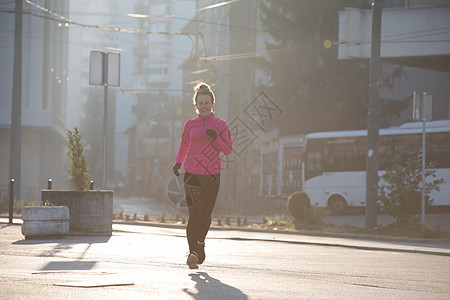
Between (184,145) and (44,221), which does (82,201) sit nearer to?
(44,221)

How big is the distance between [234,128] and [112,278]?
127ft

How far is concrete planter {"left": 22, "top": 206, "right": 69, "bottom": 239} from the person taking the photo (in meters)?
13.0

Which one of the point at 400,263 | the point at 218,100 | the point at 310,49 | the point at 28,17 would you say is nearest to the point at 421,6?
the point at 310,49

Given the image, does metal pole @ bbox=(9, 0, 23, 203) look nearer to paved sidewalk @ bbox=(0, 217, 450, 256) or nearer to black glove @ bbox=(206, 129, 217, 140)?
paved sidewalk @ bbox=(0, 217, 450, 256)

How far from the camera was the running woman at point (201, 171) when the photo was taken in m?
8.41

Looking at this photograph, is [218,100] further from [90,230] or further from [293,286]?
[293,286]

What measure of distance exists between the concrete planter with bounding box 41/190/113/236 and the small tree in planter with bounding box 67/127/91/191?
38 centimetres

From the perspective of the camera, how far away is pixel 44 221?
1313cm

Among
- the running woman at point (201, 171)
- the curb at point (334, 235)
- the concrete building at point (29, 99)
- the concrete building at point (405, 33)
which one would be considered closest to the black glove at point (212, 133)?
the running woman at point (201, 171)

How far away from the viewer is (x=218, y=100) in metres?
57.0

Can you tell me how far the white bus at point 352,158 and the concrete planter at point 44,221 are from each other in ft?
61.6

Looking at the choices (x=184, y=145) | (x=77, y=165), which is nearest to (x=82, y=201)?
(x=77, y=165)

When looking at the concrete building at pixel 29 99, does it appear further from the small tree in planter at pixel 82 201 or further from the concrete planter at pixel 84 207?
the concrete planter at pixel 84 207

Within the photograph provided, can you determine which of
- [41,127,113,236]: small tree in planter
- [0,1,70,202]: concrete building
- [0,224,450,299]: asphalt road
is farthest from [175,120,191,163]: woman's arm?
[0,1,70,202]: concrete building
